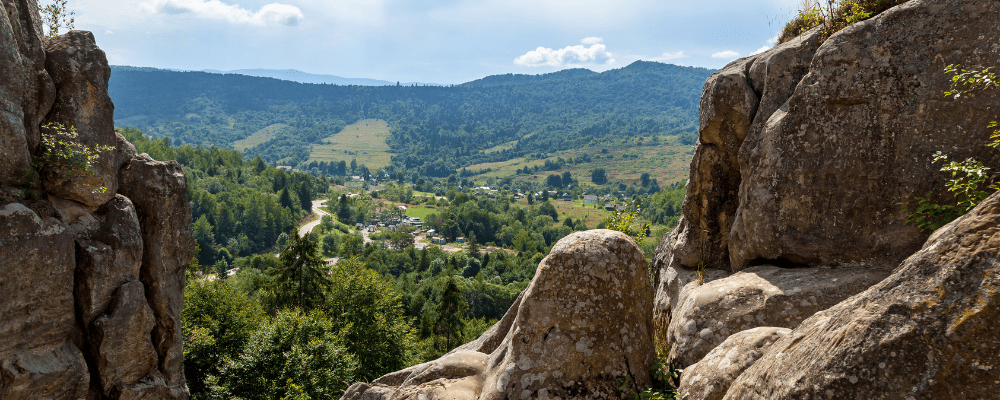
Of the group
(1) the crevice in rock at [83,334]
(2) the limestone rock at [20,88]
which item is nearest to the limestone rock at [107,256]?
(1) the crevice in rock at [83,334]

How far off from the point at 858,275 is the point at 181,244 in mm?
20336

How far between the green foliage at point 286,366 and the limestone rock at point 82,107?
45.1ft

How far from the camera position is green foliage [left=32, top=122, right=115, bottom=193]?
1379cm

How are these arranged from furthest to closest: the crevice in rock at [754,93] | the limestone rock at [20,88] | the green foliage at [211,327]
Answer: the green foliage at [211,327]
the limestone rock at [20,88]
the crevice in rock at [754,93]

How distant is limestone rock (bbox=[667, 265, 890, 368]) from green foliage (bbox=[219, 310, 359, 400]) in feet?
66.8

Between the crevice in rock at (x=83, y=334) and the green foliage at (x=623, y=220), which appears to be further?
the green foliage at (x=623, y=220)

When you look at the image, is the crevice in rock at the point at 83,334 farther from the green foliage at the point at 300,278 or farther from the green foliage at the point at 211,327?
the green foliage at the point at 300,278

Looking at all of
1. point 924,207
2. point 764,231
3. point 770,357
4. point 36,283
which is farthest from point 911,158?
point 36,283

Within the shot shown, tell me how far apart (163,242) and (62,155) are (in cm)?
441

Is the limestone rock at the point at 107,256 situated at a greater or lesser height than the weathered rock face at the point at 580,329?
lesser

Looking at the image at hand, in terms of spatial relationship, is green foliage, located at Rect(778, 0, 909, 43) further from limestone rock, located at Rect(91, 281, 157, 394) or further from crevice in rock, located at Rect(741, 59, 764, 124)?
limestone rock, located at Rect(91, 281, 157, 394)

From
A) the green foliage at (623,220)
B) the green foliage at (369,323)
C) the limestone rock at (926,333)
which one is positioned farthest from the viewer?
the green foliage at (369,323)

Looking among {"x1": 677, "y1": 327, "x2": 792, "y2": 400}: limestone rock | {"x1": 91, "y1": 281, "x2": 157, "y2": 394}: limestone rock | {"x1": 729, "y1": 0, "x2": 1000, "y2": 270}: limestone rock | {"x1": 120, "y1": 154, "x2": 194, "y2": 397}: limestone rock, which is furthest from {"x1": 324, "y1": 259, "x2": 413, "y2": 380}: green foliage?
{"x1": 677, "y1": 327, "x2": 792, "y2": 400}: limestone rock

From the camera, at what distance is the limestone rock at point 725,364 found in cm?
668
